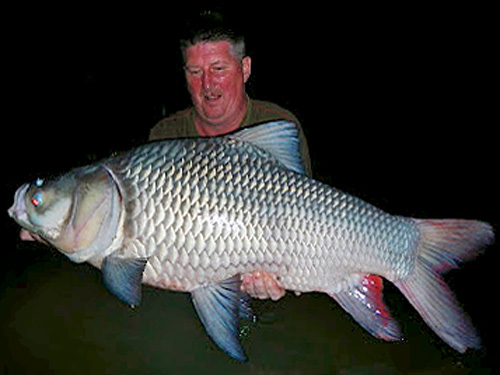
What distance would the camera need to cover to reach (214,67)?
2.41 m

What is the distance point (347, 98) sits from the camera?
60.7ft

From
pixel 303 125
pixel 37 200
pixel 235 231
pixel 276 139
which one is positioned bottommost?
pixel 303 125

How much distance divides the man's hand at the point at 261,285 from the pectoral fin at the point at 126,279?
1.19 ft

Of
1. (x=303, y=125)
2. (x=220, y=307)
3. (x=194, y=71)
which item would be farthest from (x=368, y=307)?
(x=303, y=125)

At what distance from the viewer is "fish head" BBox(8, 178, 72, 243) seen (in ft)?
5.08

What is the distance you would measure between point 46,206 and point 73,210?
3.3 inches

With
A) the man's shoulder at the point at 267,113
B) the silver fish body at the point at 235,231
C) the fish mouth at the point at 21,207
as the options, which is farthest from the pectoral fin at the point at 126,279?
the man's shoulder at the point at 267,113

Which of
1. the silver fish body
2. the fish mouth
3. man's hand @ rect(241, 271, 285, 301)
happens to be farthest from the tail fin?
the fish mouth

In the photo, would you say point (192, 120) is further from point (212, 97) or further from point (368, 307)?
point (368, 307)

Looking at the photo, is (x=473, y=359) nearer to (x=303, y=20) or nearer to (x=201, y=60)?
(x=201, y=60)

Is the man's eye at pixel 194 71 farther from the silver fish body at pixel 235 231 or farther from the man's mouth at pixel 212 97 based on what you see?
the silver fish body at pixel 235 231

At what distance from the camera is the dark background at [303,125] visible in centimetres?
226

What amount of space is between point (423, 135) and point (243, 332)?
35.5ft

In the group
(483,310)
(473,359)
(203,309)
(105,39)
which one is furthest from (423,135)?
(105,39)
